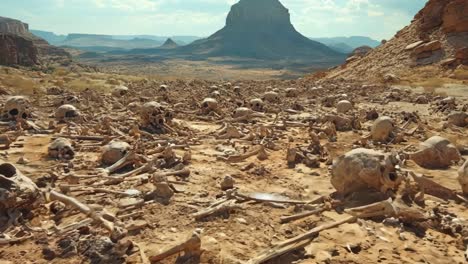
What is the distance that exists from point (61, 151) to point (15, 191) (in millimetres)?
3599

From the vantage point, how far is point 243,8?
652ft

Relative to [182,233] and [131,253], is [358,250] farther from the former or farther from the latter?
[131,253]

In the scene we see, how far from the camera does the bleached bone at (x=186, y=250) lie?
4801 mm

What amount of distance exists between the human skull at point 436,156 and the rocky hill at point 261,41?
158 metres

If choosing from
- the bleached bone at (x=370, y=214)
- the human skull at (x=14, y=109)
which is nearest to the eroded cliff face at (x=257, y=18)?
the human skull at (x=14, y=109)

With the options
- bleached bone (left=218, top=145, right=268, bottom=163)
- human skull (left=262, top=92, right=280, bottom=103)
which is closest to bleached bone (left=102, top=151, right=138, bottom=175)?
bleached bone (left=218, top=145, right=268, bottom=163)

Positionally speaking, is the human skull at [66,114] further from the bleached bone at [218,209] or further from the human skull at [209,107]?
the bleached bone at [218,209]

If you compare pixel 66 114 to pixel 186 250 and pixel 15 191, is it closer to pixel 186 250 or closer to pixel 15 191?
pixel 15 191

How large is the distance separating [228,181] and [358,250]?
9.17ft

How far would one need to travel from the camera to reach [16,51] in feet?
137

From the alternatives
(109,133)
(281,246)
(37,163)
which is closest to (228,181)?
(281,246)

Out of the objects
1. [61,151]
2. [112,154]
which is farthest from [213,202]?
[61,151]

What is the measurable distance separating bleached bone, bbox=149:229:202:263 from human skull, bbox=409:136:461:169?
6.25 meters

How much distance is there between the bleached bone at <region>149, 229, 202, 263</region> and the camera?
15.8 feet
